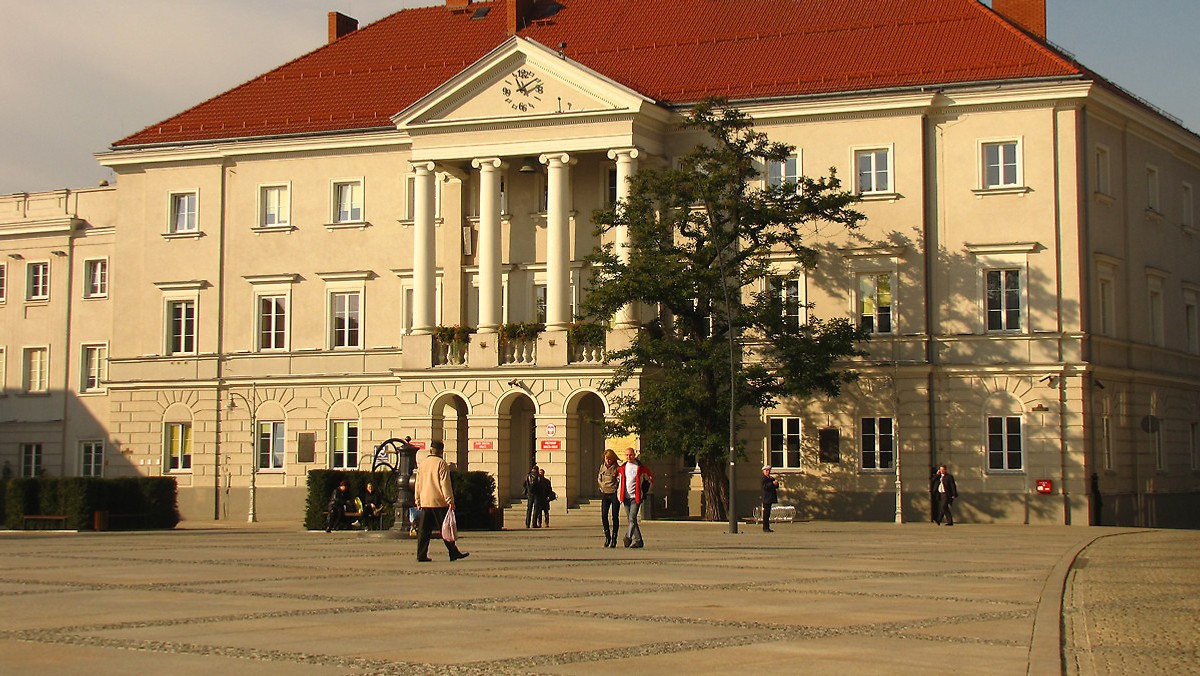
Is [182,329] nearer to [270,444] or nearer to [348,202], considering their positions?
[270,444]

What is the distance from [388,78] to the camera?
5894cm

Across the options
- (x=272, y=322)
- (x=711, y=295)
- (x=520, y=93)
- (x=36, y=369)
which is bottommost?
(x=36, y=369)

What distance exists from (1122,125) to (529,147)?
19.4 m

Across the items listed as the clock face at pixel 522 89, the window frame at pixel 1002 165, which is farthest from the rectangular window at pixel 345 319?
the window frame at pixel 1002 165

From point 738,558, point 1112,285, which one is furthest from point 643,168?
point 738,558

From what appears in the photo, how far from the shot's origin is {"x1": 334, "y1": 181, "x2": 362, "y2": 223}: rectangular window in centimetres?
5700

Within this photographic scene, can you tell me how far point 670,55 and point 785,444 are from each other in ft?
46.9

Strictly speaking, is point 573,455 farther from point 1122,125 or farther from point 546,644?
point 546,644

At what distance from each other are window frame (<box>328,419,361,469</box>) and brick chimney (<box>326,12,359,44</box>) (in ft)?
52.9

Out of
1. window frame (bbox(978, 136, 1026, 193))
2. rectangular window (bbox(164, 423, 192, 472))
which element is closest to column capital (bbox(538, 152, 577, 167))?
window frame (bbox(978, 136, 1026, 193))

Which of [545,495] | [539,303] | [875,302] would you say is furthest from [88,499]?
[875,302]

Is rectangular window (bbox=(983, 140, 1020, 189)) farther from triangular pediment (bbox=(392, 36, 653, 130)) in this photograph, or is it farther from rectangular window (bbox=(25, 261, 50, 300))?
rectangular window (bbox=(25, 261, 50, 300))

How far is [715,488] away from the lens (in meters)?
48.2

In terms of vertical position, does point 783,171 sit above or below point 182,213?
above
